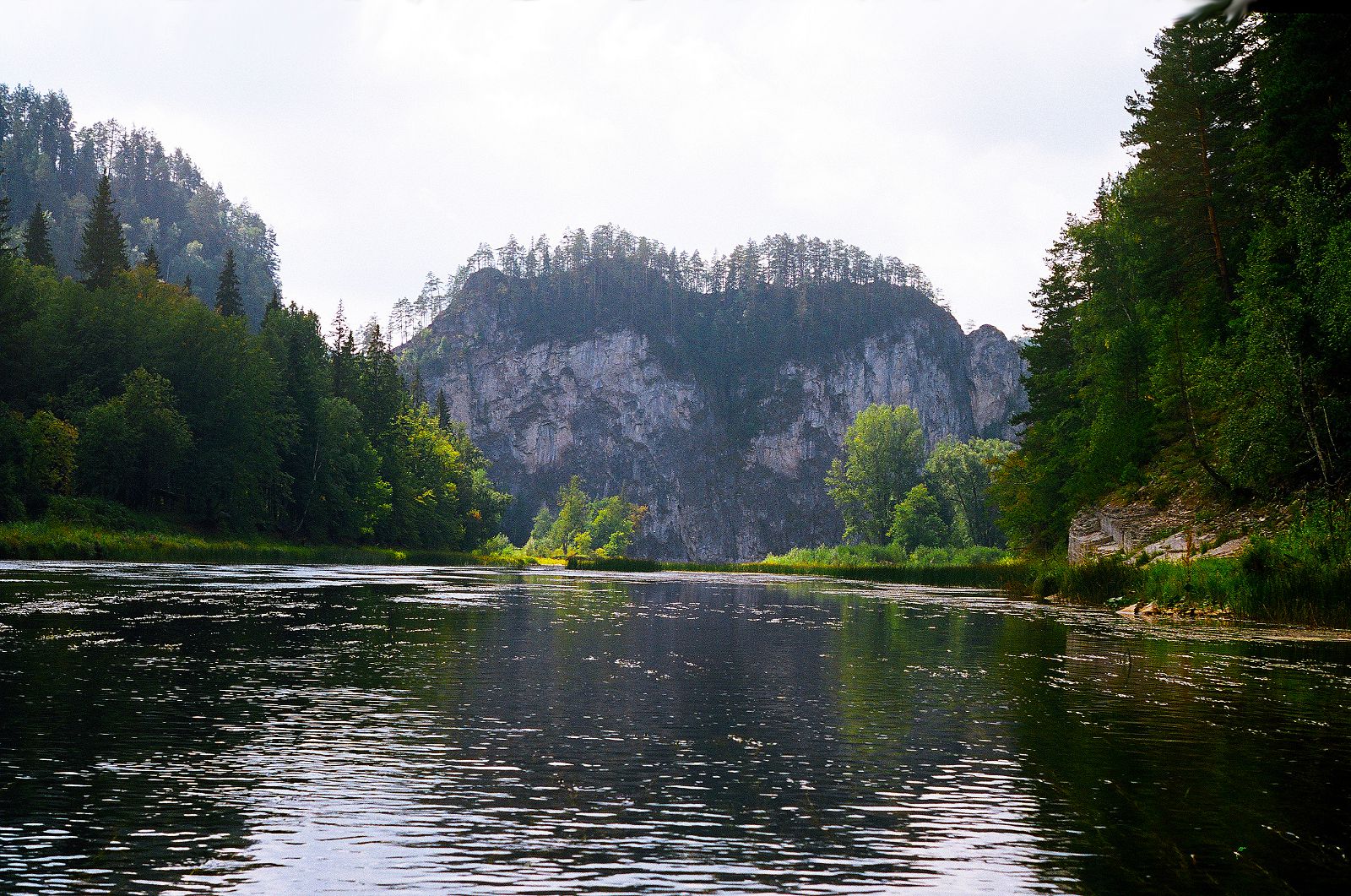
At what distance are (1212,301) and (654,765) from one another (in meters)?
52.0

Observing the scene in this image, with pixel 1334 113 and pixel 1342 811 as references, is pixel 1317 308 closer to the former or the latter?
pixel 1334 113

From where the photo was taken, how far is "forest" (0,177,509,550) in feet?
276

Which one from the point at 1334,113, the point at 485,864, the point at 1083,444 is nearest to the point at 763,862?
the point at 485,864

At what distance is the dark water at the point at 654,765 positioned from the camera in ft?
26.9

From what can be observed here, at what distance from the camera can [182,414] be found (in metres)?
97.2

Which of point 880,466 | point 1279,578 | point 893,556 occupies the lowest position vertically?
point 893,556

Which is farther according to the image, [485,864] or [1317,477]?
[1317,477]

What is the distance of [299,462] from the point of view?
115m

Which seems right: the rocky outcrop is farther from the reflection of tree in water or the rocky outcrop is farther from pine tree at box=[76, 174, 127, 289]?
pine tree at box=[76, 174, 127, 289]

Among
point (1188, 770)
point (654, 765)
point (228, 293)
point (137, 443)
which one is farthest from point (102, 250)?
point (1188, 770)

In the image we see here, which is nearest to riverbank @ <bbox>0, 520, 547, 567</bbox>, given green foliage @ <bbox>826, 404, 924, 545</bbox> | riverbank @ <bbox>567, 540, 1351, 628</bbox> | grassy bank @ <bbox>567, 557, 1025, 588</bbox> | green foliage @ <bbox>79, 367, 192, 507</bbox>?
green foliage @ <bbox>79, 367, 192, 507</bbox>

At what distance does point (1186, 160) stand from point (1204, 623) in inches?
1370

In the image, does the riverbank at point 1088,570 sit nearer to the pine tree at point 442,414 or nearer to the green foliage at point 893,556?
the green foliage at point 893,556

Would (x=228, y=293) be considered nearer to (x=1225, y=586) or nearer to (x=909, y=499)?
(x=909, y=499)
